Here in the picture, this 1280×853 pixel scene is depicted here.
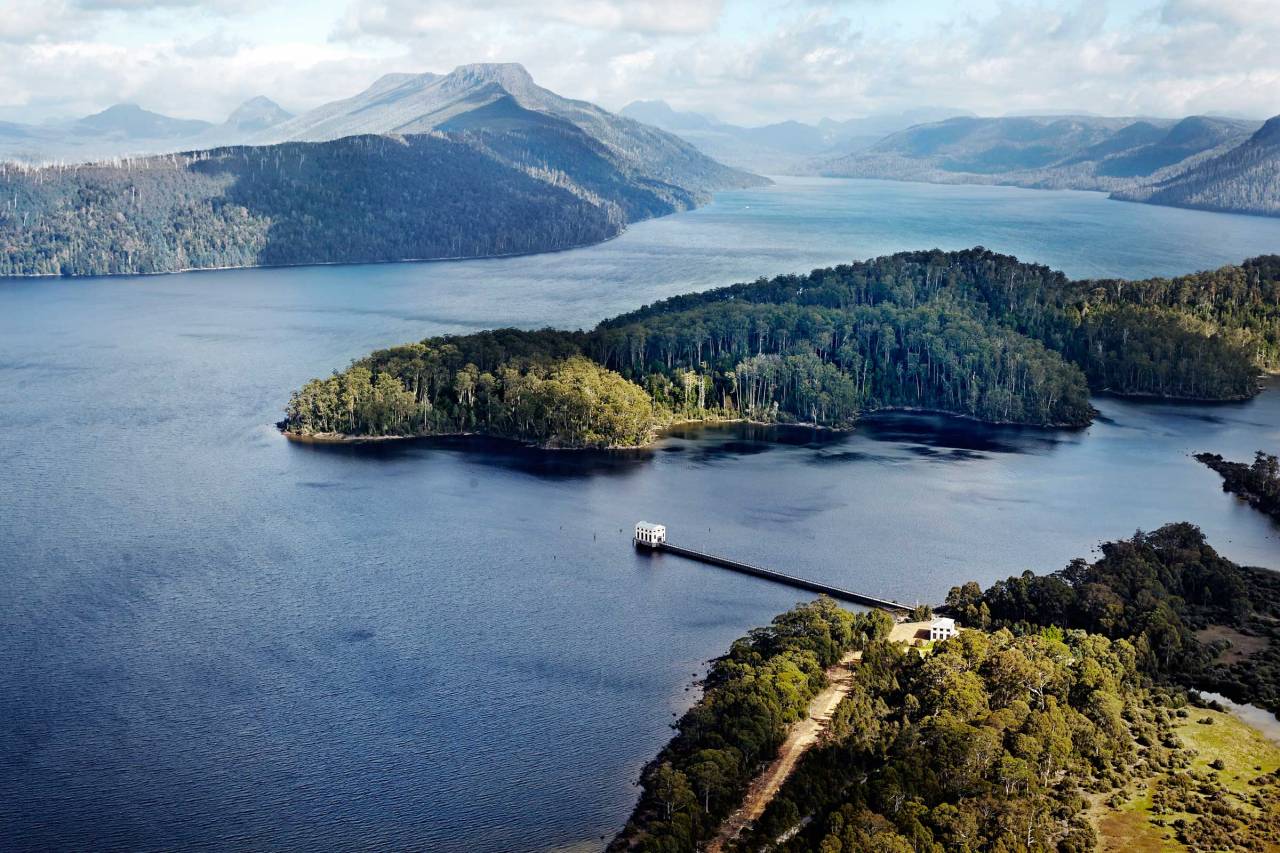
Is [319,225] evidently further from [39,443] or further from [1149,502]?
[1149,502]

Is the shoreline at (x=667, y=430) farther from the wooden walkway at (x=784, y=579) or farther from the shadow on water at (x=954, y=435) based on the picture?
the wooden walkway at (x=784, y=579)

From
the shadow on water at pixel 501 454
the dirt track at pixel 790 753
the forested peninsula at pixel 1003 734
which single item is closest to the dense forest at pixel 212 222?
the shadow on water at pixel 501 454

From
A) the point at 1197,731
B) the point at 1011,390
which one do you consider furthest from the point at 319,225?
the point at 1197,731

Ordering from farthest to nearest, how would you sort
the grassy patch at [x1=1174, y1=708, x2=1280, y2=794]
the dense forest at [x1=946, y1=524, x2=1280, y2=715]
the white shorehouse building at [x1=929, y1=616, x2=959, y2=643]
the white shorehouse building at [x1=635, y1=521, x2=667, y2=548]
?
the white shorehouse building at [x1=635, y1=521, x2=667, y2=548], the white shorehouse building at [x1=929, y1=616, x2=959, y2=643], the dense forest at [x1=946, y1=524, x2=1280, y2=715], the grassy patch at [x1=1174, y1=708, x2=1280, y2=794]

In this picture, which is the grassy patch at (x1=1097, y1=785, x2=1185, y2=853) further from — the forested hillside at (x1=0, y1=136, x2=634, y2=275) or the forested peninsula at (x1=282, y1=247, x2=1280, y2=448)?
the forested hillside at (x1=0, y1=136, x2=634, y2=275)

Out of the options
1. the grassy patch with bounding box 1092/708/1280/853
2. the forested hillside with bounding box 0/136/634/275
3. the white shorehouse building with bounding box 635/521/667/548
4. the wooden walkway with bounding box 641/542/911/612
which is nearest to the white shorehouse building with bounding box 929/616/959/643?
the wooden walkway with bounding box 641/542/911/612

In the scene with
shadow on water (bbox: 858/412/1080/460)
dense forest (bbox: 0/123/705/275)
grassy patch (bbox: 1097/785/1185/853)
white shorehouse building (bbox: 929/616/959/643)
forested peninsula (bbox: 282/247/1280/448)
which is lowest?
grassy patch (bbox: 1097/785/1185/853)

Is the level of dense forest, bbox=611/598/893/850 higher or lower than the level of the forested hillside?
lower
